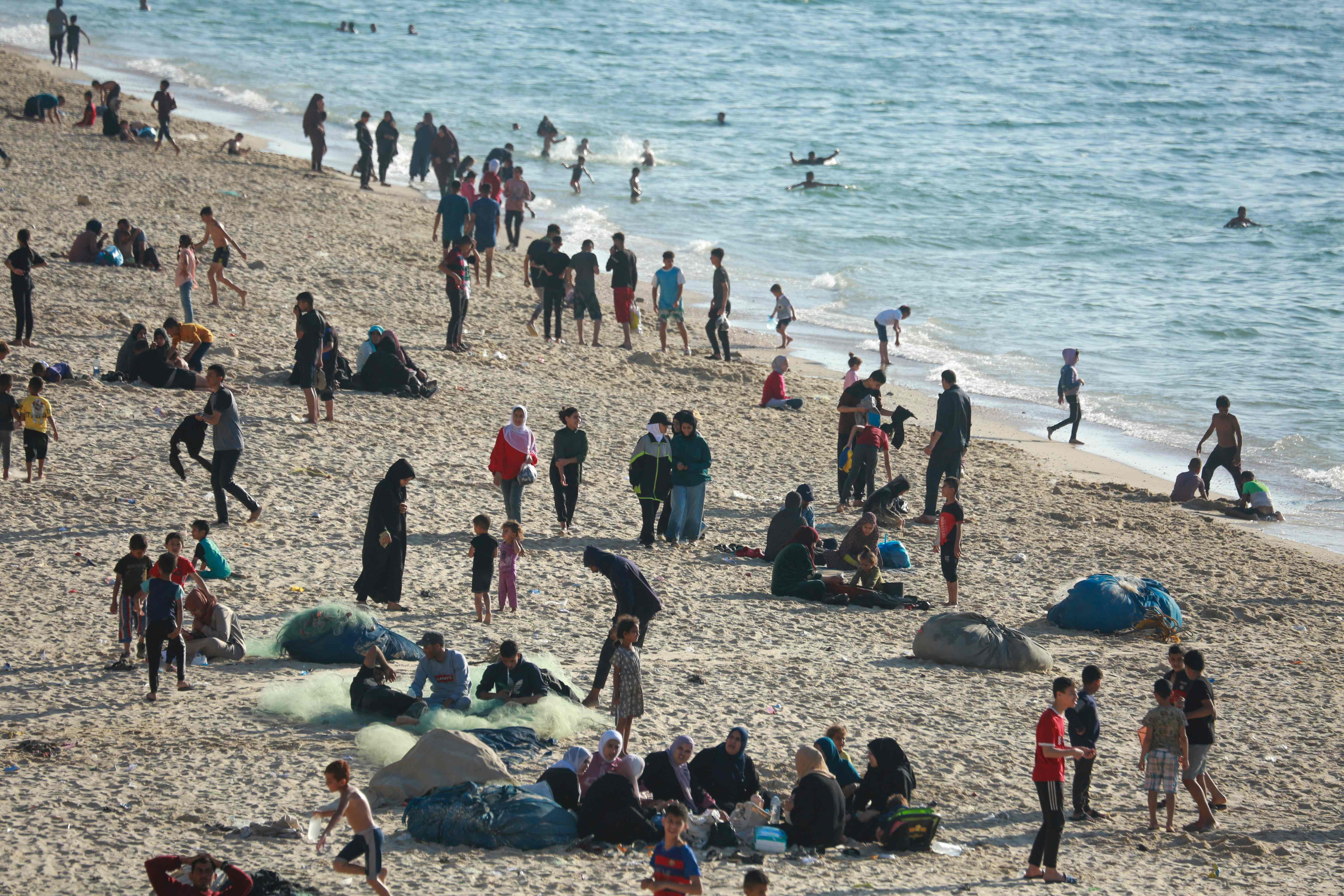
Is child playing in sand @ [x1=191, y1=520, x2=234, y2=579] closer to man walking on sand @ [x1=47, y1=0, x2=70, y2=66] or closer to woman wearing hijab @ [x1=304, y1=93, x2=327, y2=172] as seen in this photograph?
woman wearing hijab @ [x1=304, y1=93, x2=327, y2=172]

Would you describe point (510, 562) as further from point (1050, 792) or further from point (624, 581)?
point (1050, 792)

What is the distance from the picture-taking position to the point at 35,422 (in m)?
12.1

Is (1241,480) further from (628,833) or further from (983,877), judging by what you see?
(628,833)

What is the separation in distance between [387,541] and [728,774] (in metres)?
3.64

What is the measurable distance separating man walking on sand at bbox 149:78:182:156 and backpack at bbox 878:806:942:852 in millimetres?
22892

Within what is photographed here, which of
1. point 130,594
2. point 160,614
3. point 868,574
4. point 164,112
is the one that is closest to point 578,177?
point 164,112

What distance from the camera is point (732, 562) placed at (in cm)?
1289

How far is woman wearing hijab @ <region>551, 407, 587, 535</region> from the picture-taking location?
490 inches

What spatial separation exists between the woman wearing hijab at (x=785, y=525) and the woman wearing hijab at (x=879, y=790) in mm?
4562

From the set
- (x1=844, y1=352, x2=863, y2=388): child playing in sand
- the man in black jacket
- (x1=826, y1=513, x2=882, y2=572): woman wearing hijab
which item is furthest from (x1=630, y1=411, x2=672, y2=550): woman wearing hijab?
(x1=844, y1=352, x2=863, y2=388): child playing in sand

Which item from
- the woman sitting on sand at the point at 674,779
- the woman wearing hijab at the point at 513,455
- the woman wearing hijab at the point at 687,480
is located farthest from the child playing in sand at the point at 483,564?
the woman sitting on sand at the point at 674,779

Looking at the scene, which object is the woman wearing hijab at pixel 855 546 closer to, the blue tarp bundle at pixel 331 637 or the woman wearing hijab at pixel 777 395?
the blue tarp bundle at pixel 331 637

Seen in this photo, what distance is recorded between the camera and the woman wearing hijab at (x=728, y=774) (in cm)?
789

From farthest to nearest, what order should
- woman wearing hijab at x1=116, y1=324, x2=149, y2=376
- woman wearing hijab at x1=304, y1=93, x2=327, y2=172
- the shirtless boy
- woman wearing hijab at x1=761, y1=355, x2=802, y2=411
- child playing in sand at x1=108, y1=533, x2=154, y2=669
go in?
woman wearing hijab at x1=304, y1=93, x2=327, y2=172 < woman wearing hijab at x1=761, y1=355, x2=802, y2=411 < the shirtless boy < woman wearing hijab at x1=116, y1=324, x2=149, y2=376 < child playing in sand at x1=108, y1=533, x2=154, y2=669
